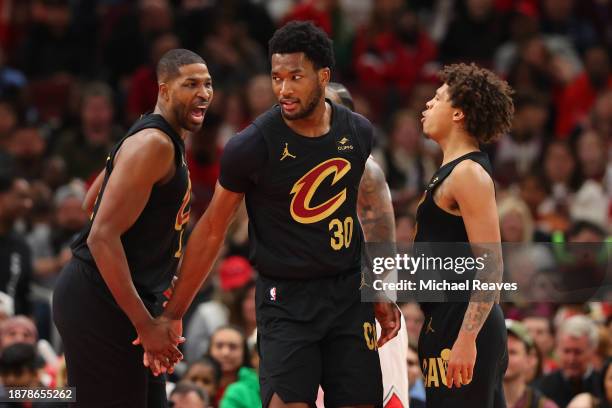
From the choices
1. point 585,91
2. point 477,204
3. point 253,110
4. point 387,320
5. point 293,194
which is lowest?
point 387,320

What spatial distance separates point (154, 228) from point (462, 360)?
5.28ft

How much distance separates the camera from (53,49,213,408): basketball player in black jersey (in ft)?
19.2

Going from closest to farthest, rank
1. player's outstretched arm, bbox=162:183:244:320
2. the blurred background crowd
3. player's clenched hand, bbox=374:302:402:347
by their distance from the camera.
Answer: player's outstretched arm, bbox=162:183:244:320 < player's clenched hand, bbox=374:302:402:347 < the blurred background crowd

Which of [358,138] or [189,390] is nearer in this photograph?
[358,138]

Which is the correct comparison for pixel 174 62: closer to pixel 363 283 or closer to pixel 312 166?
pixel 312 166

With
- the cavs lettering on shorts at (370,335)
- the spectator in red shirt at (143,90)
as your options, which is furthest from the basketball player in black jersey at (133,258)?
the spectator in red shirt at (143,90)

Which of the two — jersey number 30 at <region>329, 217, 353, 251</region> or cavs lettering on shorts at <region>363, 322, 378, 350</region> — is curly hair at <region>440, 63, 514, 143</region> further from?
cavs lettering on shorts at <region>363, 322, 378, 350</region>

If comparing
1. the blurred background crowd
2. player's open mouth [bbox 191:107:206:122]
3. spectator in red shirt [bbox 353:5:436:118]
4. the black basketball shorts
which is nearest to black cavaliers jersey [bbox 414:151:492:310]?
the black basketball shorts

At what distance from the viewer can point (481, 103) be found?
6016 mm

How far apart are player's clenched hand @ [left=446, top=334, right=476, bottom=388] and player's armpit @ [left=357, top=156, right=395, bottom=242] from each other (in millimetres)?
987

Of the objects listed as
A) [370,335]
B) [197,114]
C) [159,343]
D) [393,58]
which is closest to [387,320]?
[370,335]

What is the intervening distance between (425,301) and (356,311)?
35 cm

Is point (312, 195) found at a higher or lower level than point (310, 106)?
lower

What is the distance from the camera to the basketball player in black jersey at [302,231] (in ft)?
19.1
